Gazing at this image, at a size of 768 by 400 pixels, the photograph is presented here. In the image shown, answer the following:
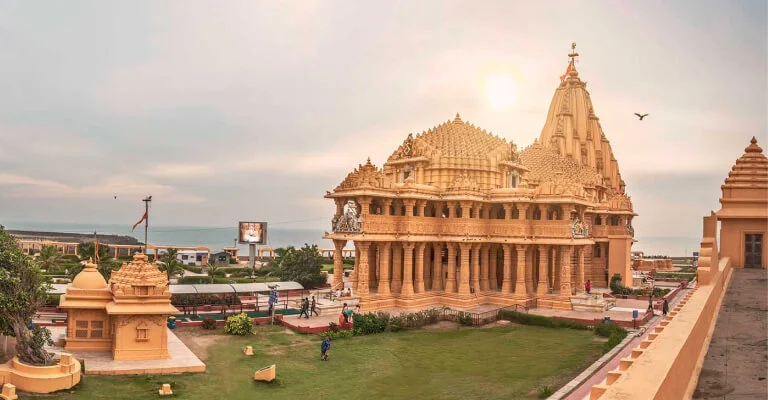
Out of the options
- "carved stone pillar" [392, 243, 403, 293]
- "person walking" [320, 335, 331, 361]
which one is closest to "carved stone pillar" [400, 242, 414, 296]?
"carved stone pillar" [392, 243, 403, 293]

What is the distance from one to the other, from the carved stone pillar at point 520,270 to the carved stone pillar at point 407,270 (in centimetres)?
639

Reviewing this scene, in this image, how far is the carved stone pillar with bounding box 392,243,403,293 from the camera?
34.8 m

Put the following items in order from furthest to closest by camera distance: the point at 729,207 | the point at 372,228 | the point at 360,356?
the point at 372,228
the point at 729,207
the point at 360,356

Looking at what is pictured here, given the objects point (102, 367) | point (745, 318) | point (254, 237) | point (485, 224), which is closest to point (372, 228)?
point (485, 224)

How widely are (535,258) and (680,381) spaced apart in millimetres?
30457

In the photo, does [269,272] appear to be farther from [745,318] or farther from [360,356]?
[745,318]

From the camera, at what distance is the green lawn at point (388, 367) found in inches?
706

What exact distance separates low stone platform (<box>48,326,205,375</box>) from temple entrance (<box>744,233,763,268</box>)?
2165 centimetres

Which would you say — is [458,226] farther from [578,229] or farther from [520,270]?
[578,229]

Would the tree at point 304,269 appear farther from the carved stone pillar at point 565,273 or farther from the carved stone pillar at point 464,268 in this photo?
the carved stone pillar at point 565,273

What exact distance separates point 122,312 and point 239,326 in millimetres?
6140

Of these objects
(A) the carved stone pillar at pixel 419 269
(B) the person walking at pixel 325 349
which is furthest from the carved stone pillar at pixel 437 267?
(B) the person walking at pixel 325 349

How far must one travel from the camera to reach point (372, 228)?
32938mm

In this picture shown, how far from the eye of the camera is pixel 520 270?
115ft
